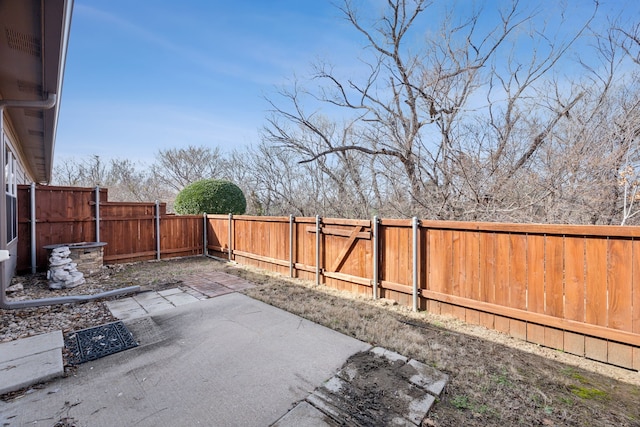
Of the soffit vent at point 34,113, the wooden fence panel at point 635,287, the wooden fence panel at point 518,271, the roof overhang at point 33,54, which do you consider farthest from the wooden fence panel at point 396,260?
the soffit vent at point 34,113

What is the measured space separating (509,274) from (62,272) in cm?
698

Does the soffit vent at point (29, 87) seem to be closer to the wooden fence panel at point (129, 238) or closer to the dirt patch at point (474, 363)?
the dirt patch at point (474, 363)

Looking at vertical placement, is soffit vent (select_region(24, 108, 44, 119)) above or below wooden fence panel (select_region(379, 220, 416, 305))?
above

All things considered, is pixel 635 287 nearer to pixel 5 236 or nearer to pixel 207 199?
pixel 5 236

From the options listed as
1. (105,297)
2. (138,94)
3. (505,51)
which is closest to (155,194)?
(138,94)

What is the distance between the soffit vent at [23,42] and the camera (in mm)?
2592

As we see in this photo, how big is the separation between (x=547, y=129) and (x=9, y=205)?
31.9 feet

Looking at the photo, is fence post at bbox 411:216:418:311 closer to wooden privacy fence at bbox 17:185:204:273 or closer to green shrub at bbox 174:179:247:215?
wooden privacy fence at bbox 17:185:204:273

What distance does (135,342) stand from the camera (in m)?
2.87

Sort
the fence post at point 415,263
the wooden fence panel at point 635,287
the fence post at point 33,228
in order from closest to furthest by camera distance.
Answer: the wooden fence panel at point 635,287 → the fence post at point 415,263 → the fence post at point 33,228

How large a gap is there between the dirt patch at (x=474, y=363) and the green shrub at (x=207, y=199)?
4.79 meters

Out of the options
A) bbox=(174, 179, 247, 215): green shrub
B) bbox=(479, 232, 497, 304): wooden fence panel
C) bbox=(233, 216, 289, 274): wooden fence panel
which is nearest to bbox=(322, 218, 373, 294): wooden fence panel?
bbox=(233, 216, 289, 274): wooden fence panel

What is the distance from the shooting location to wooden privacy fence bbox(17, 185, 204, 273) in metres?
5.82

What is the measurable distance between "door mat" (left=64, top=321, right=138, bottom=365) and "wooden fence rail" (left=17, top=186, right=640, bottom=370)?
310cm
